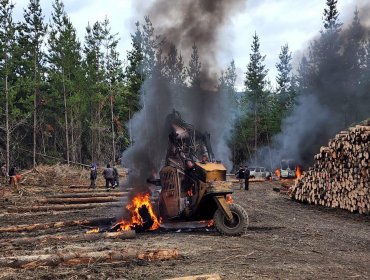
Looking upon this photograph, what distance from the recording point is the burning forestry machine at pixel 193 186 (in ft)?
33.7

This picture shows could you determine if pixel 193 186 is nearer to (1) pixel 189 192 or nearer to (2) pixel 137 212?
(1) pixel 189 192

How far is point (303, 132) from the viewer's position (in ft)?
137

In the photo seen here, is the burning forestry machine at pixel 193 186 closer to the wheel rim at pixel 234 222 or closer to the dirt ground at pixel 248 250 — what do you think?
the wheel rim at pixel 234 222

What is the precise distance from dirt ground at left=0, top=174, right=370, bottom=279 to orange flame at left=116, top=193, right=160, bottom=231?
0.74 m

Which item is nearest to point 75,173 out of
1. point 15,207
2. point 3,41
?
point 3,41

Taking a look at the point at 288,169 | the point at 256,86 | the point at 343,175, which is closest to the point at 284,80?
the point at 256,86

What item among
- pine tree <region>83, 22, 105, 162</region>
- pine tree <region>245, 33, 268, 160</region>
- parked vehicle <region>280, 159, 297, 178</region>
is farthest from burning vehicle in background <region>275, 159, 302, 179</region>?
pine tree <region>83, 22, 105, 162</region>

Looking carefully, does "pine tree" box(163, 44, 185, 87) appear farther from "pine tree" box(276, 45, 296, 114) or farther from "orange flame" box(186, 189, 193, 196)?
"pine tree" box(276, 45, 296, 114)

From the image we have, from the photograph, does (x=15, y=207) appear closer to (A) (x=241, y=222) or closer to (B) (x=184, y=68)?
(B) (x=184, y=68)

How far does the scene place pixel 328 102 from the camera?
42.2 m

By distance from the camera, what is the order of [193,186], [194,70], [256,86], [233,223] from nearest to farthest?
1. [233,223]
2. [193,186]
3. [194,70]
4. [256,86]

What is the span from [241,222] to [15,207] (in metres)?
12.4

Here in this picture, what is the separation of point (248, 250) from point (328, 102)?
1477 inches

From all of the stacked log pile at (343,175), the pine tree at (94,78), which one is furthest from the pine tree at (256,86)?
the stacked log pile at (343,175)
